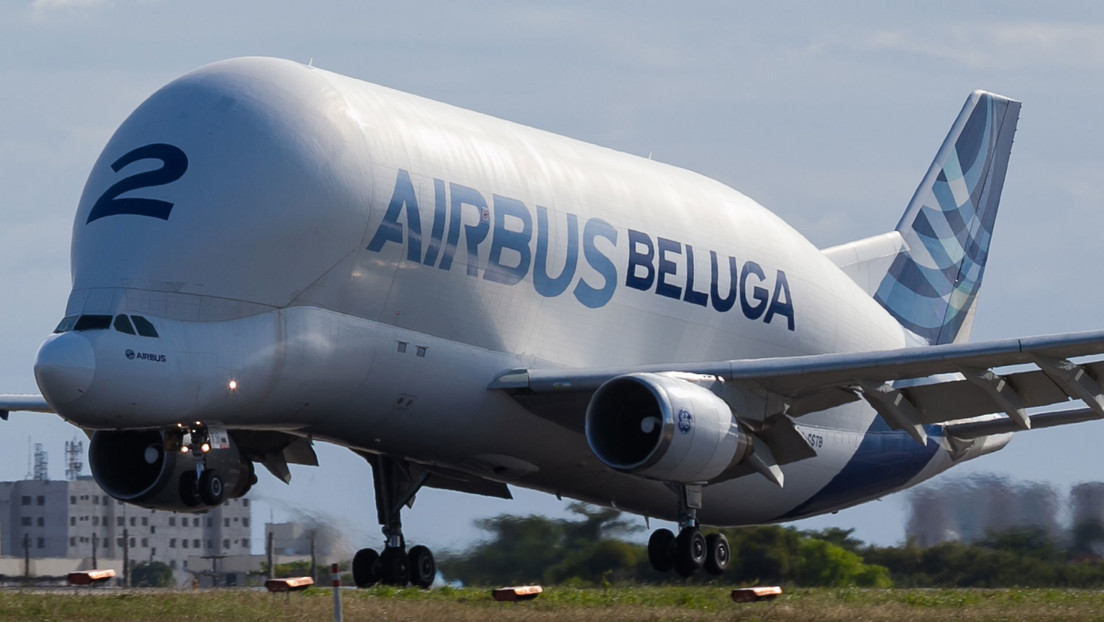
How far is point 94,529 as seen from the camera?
41656mm

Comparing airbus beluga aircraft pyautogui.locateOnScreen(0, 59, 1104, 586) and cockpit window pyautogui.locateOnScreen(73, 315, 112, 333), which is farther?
airbus beluga aircraft pyautogui.locateOnScreen(0, 59, 1104, 586)

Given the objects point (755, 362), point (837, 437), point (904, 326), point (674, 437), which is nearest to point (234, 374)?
point (674, 437)

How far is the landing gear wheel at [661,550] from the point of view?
26711 millimetres

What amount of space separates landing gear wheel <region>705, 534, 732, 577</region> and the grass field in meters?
0.48

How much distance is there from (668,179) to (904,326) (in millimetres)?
6244

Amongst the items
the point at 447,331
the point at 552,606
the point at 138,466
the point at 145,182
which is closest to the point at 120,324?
the point at 145,182

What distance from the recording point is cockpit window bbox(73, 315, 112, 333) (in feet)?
72.6

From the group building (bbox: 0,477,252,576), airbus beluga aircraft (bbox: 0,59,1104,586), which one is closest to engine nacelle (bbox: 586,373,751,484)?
airbus beluga aircraft (bbox: 0,59,1104,586)

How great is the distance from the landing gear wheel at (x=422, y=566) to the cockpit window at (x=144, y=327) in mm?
7687

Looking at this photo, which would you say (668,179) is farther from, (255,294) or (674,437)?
(255,294)

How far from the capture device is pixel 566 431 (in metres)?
26.3

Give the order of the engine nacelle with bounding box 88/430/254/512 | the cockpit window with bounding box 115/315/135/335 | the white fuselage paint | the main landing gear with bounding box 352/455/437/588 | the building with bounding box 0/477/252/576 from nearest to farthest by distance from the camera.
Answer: the cockpit window with bounding box 115/315/135/335, the white fuselage paint, the engine nacelle with bounding box 88/430/254/512, the main landing gear with bounding box 352/455/437/588, the building with bounding box 0/477/252/576

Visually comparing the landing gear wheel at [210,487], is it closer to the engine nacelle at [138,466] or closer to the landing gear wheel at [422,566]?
the engine nacelle at [138,466]

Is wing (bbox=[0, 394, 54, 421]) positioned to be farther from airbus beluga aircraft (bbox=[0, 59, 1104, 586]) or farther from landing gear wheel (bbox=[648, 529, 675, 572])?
landing gear wheel (bbox=[648, 529, 675, 572])
